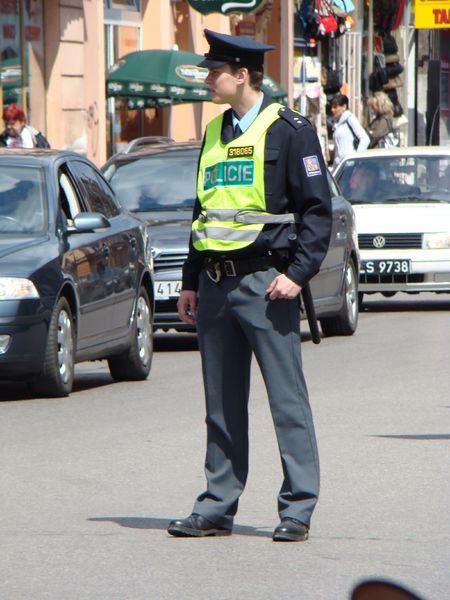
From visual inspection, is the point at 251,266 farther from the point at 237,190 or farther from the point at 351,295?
the point at 351,295

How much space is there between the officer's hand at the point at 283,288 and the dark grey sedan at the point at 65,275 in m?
4.30

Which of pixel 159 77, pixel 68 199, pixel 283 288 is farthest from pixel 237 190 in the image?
pixel 159 77

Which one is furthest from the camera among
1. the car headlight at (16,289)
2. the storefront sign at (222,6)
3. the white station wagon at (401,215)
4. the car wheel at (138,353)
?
the storefront sign at (222,6)

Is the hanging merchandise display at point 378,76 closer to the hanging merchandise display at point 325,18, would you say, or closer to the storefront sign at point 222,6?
the hanging merchandise display at point 325,18

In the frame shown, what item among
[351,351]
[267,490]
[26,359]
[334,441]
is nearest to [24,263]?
[26,359]

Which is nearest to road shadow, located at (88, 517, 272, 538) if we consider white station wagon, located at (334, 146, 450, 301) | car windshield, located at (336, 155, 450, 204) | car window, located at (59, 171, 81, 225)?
car window, located at (59, 171, 81, 225)

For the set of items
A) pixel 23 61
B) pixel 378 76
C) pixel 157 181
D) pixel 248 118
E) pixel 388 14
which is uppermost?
pixel 248 118

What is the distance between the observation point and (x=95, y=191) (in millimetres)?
11719

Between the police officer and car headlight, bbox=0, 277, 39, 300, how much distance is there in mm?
3967

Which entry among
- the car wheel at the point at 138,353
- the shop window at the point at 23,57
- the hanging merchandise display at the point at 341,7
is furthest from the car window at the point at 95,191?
the hanging merchandise display at the point at 341,7

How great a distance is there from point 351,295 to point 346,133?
6.27m

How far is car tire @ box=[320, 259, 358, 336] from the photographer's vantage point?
15.1 m

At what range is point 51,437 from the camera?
900 cm

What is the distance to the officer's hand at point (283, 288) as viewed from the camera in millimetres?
6070
